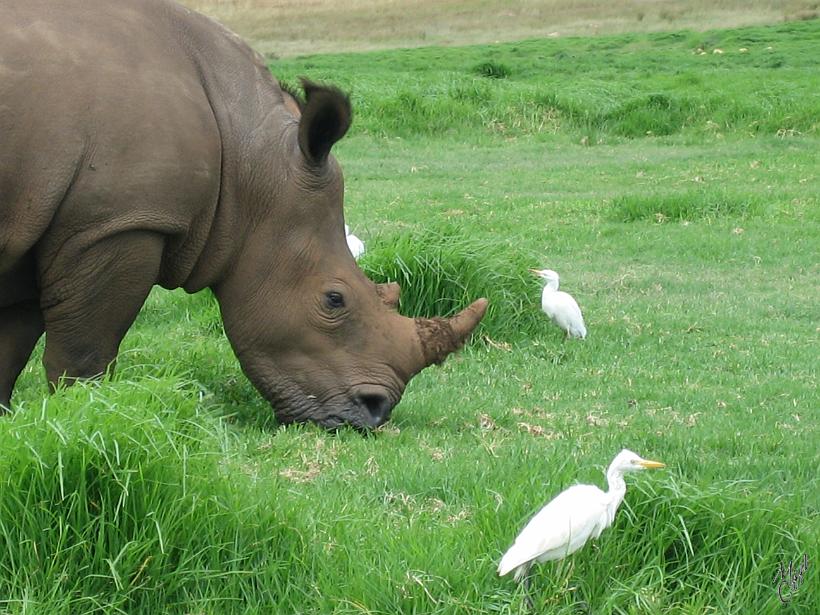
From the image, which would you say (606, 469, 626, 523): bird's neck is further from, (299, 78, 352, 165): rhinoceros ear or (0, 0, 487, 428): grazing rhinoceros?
(299, 78, 352, 165): rhinoceros ear

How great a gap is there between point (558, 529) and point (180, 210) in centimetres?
242

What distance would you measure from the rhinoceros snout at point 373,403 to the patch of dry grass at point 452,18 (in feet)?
94.7

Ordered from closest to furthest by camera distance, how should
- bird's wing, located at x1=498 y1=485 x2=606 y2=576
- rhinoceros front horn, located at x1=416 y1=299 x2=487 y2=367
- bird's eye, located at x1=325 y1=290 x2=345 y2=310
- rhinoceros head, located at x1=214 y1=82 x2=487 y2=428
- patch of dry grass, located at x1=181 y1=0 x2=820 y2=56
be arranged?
bird's wing, located at x1=498 y1=485 x2=606 y2=576 < rhinoceros head, located at x1=214 y1=82 x2=487 y2=428 < bird's eye, located at x1=325 y1=290 x2=345 y2=310 < rhinoceros front horn, located at x1=416 y1=299 x2=487 y2=367 < patch of dry grass, located at x1=181 y1=0 x2=820 y2=56

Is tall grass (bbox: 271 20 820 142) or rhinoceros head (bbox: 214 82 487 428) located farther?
tall grass (bbox: 271 20 820 142)

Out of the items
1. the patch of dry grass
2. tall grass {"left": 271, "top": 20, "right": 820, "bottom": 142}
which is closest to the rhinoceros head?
tall grass {"left": 271, "top": 20, "right": 820, "bottom": 142}

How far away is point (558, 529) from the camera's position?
434 centimetres

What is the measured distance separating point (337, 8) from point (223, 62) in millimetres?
35043

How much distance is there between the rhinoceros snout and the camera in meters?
6.64

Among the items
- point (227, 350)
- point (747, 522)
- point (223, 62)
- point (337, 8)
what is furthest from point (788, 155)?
point (337, 8)

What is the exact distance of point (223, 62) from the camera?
6.46m

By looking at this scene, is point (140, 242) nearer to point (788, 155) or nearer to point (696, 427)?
point (696, 427)

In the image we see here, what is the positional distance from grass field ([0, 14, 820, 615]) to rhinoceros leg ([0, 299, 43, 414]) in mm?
492

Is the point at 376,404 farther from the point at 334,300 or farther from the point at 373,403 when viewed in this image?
the point at 334,300

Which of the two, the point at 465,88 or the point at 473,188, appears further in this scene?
the point at 465,88
